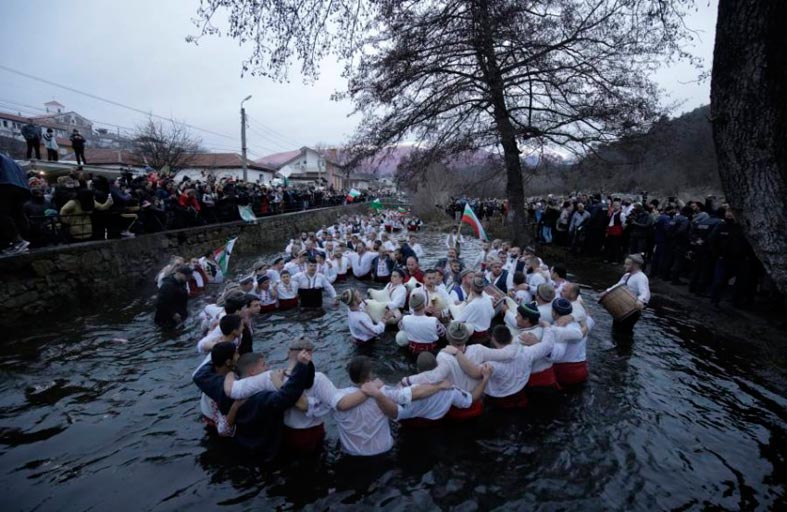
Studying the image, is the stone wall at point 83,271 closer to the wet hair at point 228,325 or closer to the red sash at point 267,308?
the red sash at point 267,308

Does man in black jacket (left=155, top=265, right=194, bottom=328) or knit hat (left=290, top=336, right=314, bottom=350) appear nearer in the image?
knit hat (left=290, top=336, right=314, bottom=350)

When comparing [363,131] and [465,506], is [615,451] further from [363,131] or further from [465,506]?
[363,131]

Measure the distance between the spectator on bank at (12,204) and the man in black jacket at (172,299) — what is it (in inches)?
103

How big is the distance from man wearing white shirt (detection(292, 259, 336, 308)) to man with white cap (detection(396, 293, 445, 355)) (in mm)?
3550

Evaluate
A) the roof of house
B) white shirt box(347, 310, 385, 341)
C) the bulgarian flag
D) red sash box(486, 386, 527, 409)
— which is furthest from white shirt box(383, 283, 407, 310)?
the roof of house

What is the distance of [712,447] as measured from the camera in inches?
177

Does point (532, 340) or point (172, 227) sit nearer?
point (532, 340)

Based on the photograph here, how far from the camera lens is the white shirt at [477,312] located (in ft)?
21.3

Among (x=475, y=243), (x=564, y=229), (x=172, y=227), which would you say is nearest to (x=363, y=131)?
(x=172, y=227)

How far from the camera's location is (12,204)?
6531 mm

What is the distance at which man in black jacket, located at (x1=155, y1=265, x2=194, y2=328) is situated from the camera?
25.5ft

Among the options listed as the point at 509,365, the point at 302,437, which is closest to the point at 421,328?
the point at 509,365

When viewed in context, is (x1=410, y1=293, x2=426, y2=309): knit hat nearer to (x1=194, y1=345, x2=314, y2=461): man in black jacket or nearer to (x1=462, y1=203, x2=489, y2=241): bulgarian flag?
(x1=194, y1=345, x2=314, y2=461): man in black jacket

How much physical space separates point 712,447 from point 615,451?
119 cm
